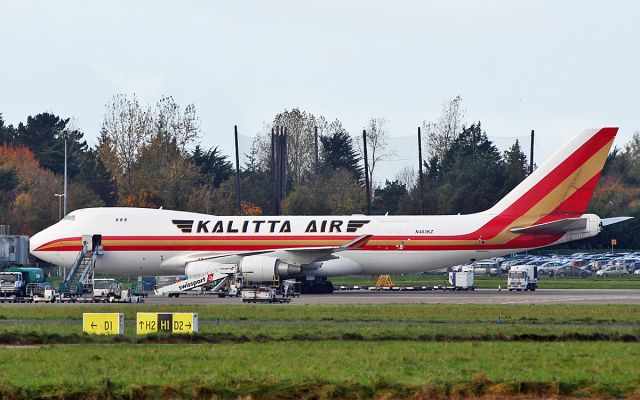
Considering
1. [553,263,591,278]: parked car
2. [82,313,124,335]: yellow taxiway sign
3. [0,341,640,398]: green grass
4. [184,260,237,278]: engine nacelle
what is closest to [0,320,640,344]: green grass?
[82,313,124,335]: yellow taxiway sign

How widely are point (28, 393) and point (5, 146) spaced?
123833 millimetres

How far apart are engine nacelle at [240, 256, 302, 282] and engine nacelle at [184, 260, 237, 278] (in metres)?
0.68

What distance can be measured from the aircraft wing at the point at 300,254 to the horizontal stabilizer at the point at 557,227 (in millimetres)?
8982

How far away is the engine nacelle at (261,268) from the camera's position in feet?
205

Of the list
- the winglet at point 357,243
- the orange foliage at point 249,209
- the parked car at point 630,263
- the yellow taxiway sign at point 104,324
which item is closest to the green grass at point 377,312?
the yellow taxiway sign at point 104,324

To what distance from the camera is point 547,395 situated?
73.5 ft

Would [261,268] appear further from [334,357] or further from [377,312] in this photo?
[334,357]

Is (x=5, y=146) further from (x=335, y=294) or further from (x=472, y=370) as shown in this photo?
(x=472, y=370)

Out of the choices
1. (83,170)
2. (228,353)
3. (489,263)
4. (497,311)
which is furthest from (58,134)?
(228,353)

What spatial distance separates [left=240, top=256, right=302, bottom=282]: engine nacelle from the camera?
62406mm

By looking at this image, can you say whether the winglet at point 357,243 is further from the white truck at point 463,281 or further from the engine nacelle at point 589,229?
the engine nacelle at point 589,229

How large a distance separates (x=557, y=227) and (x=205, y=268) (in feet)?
64.2

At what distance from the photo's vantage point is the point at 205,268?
205ft

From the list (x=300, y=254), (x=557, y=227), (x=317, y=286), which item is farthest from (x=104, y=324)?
(x=557, y=227)
